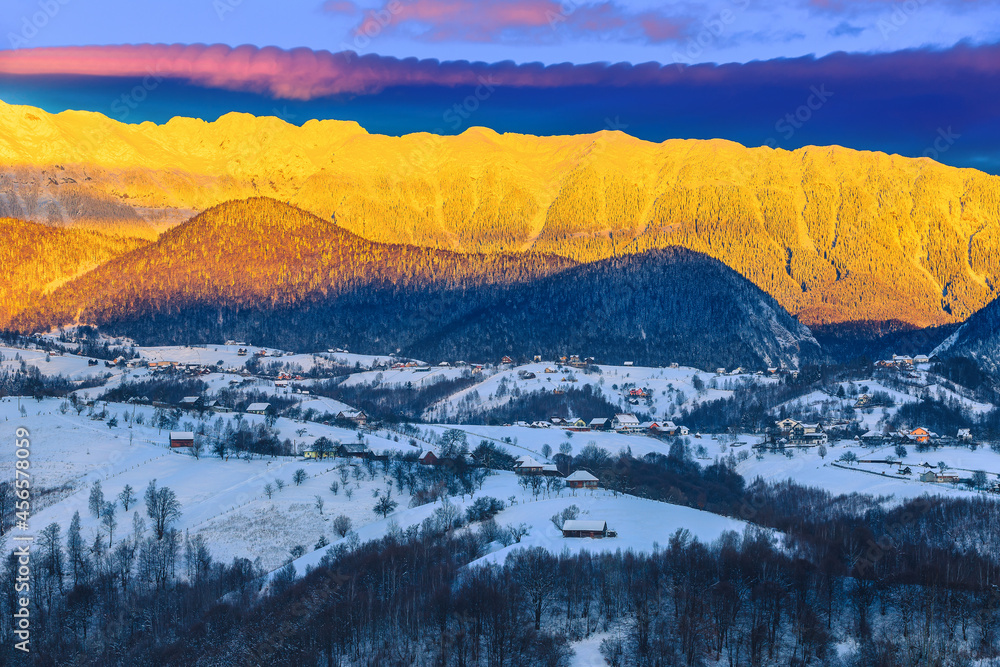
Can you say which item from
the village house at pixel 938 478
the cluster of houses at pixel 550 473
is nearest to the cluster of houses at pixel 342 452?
the cluster of houses at pixel 550 473

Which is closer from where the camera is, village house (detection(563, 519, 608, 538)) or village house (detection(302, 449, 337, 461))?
village house (detection(563, 519, 608, 538))

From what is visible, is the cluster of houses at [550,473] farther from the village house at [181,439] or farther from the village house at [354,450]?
the village house at [181,439]

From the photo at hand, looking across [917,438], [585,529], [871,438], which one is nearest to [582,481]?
[585,529]

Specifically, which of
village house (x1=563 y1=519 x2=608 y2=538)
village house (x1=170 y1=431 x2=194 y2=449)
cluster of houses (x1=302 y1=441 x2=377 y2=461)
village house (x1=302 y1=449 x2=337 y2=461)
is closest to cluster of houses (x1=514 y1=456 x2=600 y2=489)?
cluster of houses (x1=302 y1=441 x2=377 y2=461)

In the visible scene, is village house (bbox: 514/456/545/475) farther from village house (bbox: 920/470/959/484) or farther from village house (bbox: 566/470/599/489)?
village house (bbox: 920/470/959/484)

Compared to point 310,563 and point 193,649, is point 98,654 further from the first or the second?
point 310,563

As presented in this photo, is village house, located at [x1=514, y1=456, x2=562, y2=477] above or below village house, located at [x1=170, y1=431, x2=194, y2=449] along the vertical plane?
below

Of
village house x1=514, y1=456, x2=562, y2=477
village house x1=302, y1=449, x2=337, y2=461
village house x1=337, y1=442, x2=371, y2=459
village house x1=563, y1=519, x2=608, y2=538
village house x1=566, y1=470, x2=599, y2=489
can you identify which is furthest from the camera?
village house x1=337, y1=442, x2=371, y2=459
